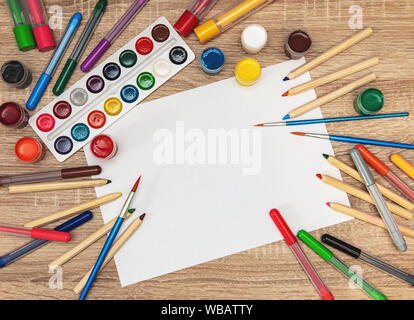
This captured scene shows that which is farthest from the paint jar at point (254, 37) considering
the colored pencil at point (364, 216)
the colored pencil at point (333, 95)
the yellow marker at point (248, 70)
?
the colored pencil at point (364, 216)

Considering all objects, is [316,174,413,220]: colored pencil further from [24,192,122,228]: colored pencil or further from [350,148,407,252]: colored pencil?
[24,192,122,228]: colored pencil

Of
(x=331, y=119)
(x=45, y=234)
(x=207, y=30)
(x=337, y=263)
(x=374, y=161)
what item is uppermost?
(x=207, y=30)

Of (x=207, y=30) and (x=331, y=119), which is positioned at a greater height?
(x=207, y=30)

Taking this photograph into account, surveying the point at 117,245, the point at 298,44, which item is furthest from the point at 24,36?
the point at 298,44

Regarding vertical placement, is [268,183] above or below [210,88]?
below

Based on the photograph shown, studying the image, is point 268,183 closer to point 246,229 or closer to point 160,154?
point 246,229

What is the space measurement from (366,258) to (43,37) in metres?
0.88

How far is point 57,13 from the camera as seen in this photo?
961mm

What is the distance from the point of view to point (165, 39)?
950 mm

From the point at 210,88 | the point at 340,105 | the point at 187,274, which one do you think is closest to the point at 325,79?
the point at 340,105

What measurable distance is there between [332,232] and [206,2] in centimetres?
60

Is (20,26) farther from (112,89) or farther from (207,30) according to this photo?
(207,30)

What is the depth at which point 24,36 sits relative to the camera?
3.05 feet
